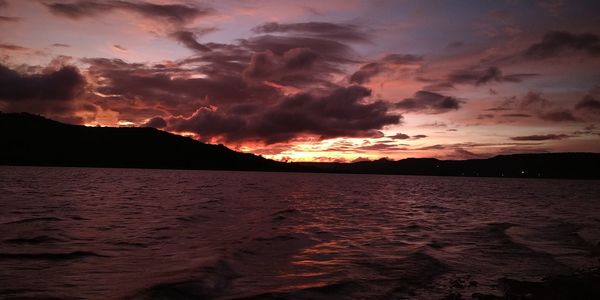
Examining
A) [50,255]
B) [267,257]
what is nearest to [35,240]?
[50,255]

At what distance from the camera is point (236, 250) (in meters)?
19.1

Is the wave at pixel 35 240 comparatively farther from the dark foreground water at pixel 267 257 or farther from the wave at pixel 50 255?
the wave at pixel 50 255

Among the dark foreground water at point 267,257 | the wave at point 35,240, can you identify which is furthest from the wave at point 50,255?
the wave at point 35,240

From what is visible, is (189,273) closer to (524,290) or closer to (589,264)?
(524,290)

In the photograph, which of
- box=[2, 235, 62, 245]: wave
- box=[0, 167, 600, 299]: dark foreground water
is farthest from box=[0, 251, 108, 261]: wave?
A: box=[2, 235, 62, 245]: wave

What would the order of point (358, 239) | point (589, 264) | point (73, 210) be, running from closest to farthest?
point (589, 264), point (358, 239), point (73, 210)

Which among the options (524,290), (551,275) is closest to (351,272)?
(524,290)

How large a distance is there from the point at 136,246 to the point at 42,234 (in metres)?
5.88

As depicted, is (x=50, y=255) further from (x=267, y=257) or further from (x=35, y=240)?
(x=267, y=257)

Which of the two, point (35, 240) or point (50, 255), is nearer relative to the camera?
point (50, 255)

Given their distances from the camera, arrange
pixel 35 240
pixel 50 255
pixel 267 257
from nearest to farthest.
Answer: pixel 50 255 < pixel 267 257 < pixel 35 240

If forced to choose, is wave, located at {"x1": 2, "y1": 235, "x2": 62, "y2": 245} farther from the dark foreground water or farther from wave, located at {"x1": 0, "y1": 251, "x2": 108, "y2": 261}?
wave, located at {"x1": 0, "y1": 251, "x2": 108, "y2": 261}

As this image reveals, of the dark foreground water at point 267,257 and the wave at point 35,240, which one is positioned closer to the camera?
the dark foreground water at point 267,257

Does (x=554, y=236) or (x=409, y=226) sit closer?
(x=554, y=236)
